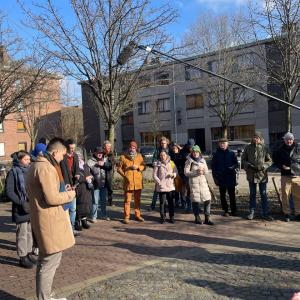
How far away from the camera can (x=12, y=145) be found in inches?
2205

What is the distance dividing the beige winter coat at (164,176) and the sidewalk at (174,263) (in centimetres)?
79

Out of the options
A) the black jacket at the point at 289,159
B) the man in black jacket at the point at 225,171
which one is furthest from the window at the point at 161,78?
the black jacket at the point at 289,159

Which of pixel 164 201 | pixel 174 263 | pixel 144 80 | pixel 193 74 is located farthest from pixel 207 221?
pixel 193 74

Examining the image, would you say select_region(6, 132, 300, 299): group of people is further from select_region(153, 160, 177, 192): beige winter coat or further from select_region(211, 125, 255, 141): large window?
select_region(211, 125, 255, 141): large window

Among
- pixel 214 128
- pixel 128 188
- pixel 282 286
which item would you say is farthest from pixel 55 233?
pixel 214 128

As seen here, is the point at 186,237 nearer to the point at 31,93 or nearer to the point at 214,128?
the point at 31,93

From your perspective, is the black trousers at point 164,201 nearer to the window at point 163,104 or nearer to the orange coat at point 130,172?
the orange coat at point 130,172

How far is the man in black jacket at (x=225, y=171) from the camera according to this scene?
10.2 metres

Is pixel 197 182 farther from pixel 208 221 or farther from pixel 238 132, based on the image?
pixel 238 132

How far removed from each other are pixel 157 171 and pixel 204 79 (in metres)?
24.9

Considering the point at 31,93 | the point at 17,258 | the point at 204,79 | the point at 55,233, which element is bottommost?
the point at 17,258

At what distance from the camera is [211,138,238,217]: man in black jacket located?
33.4 feet

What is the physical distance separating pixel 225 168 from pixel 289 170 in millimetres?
1434

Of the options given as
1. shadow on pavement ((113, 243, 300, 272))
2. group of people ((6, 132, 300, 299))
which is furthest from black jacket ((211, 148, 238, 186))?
shadow on pavement ((113, 243, 300, 272))
